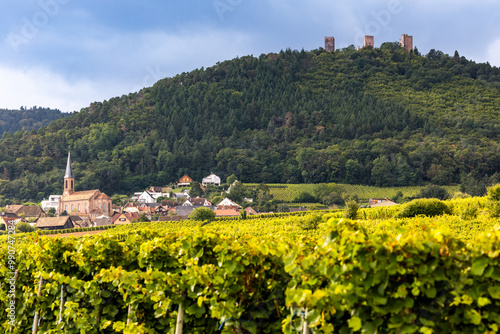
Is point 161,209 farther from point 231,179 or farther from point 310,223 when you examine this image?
point 310,223

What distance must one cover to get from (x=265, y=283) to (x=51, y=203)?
100176 mm

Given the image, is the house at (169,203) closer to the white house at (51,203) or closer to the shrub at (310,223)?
the white house at (51,203)

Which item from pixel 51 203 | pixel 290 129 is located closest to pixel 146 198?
pixel 51 203

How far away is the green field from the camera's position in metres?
79.4

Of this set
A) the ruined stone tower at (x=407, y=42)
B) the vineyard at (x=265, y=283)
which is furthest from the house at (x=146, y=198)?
the ruined stone tower at (x=407, y=42)

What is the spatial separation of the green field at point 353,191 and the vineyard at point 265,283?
7270 centimetres

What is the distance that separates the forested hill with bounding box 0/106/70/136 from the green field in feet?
333

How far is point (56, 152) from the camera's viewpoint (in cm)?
11231

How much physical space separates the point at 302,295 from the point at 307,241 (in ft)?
4.18

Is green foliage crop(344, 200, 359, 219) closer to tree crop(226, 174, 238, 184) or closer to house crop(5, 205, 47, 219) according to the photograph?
house crop(5, 205, 47, 219)

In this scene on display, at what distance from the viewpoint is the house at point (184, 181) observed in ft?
364

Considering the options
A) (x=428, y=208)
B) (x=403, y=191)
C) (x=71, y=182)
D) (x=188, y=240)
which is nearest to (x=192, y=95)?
(x=71, y=182)

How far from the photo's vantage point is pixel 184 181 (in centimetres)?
11162

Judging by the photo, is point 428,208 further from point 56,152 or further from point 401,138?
point 56,152
